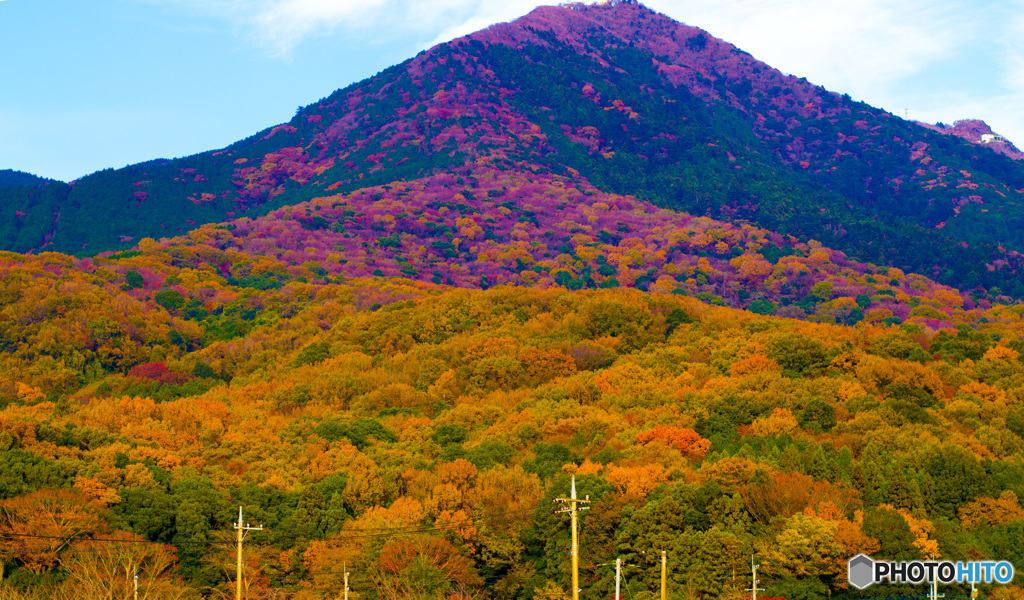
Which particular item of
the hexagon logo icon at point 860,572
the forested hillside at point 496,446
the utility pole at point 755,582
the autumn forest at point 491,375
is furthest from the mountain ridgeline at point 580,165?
A: the utility pole at point 755,582

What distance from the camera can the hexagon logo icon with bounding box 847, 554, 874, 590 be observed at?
1433 inches

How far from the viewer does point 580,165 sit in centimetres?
16600

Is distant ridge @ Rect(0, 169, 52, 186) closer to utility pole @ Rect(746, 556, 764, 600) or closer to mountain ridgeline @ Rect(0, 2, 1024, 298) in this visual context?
mountain ridgeline @ Rect(0, 2, 1024, 298)

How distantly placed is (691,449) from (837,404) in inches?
397

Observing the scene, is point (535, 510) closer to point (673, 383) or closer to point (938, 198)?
point (673, 383)

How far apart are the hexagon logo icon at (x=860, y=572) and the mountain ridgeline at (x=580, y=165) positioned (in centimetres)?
9494

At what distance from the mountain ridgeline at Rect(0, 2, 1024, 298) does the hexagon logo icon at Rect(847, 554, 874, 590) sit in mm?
94943

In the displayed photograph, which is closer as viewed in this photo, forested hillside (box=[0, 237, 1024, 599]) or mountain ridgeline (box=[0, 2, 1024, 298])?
forested hillside (box=[0, 237, 1024, 599])

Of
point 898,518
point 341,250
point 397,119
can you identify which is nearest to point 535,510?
point 898,518

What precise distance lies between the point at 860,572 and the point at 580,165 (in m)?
133

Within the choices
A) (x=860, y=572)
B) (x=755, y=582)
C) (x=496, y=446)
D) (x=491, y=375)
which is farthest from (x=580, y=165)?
(x=755, y=582)

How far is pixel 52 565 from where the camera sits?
38.0 metres

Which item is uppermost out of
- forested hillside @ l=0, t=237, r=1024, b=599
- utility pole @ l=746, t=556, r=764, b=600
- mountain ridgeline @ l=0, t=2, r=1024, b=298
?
mountain ridgeline @ l=0, t=2, r=1024, b=298

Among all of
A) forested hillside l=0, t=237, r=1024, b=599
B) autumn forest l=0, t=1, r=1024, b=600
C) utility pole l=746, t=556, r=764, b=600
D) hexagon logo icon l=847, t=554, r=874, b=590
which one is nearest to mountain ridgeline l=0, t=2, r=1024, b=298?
autumn forest l=0, t=1, r=1024, b=600
